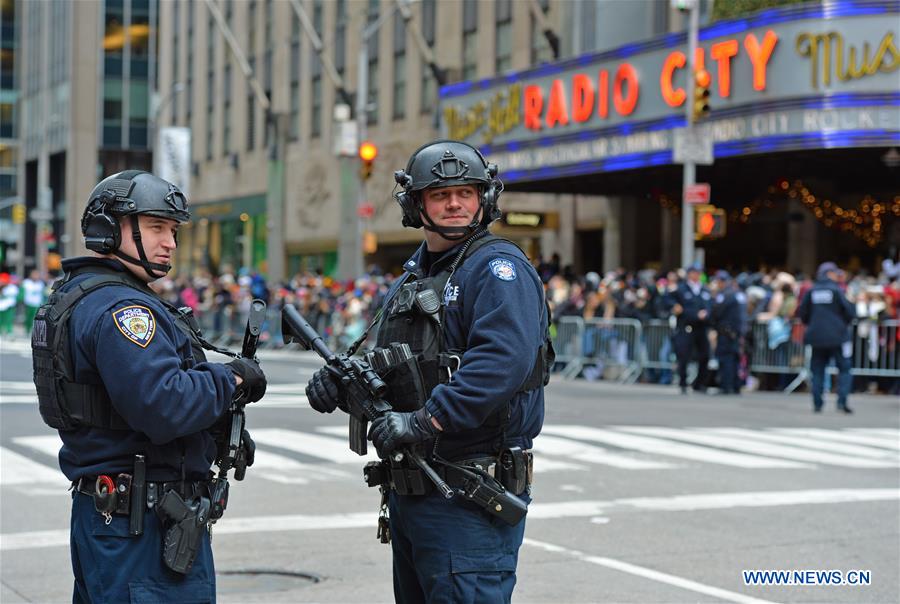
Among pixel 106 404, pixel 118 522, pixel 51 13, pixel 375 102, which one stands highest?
pixel 51 13

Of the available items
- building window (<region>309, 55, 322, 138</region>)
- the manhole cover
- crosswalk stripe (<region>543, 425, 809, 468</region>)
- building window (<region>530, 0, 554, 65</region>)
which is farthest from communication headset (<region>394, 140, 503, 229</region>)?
building window (<region>309, 55, 322, 138</region>)

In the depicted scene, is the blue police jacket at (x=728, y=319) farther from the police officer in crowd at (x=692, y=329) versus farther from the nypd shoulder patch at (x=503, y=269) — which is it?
the nypd shoulder patch at (x=503, y=269)

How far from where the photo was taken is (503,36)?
39000 mm

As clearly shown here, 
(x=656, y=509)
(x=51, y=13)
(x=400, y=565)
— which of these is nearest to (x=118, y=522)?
(x=400, y=565)

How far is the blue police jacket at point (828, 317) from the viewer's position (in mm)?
17859

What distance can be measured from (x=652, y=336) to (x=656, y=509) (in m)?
13.5

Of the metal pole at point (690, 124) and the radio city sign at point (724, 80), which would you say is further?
the metal pole at point (690, 124)

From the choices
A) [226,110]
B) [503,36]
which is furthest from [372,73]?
[226,110]

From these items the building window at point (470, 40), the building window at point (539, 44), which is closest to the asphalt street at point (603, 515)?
the building window at point (539, 44)

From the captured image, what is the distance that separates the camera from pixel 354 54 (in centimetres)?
4656

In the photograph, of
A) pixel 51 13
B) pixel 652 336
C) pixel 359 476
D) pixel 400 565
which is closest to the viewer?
pixel 400 565

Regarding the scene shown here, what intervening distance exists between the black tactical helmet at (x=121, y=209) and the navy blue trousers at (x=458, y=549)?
1169 millimetres

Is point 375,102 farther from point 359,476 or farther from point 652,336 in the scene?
point 359,476

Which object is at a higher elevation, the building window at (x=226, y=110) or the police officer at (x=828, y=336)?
the building window at (x=226, y=110)
